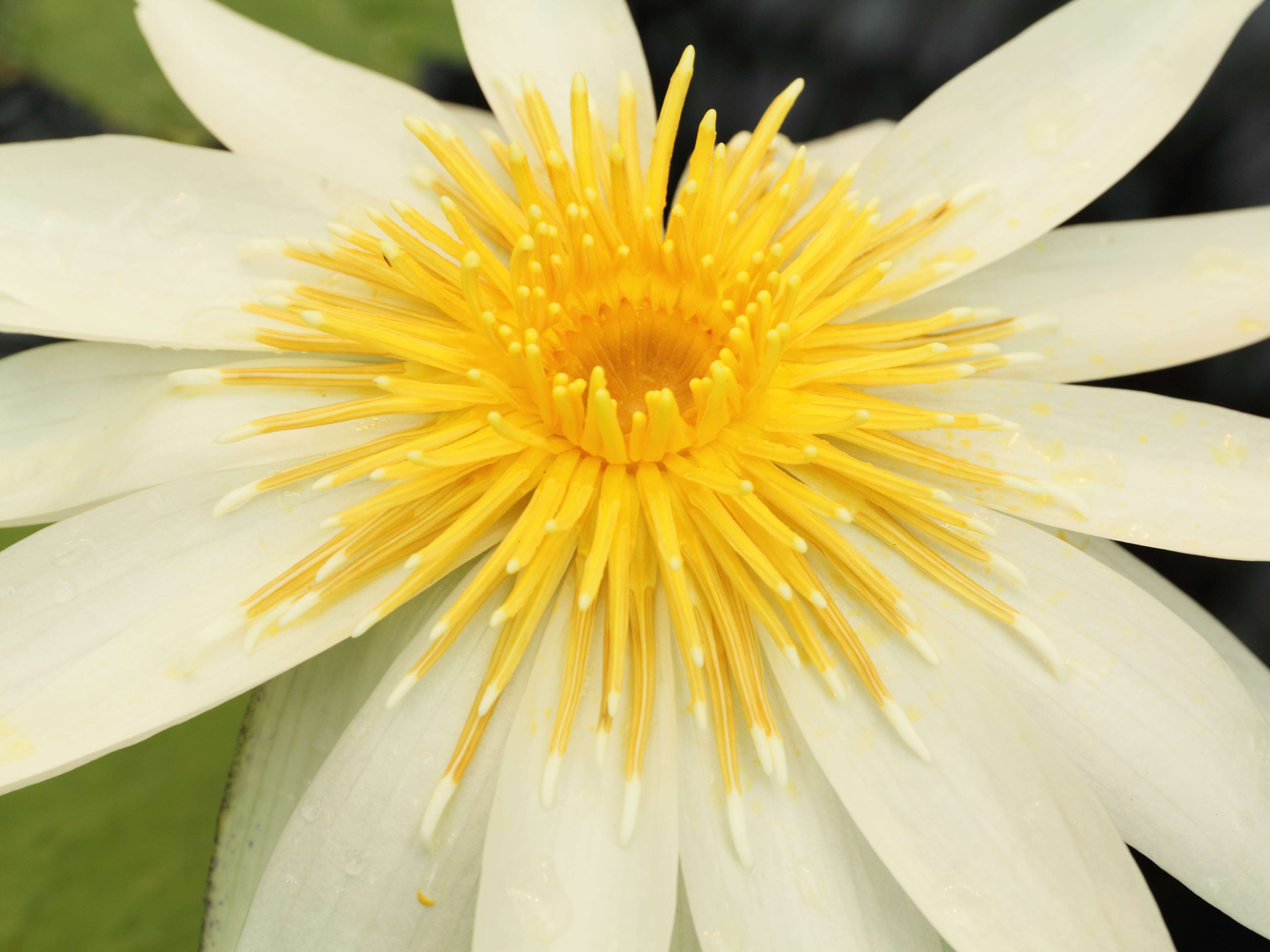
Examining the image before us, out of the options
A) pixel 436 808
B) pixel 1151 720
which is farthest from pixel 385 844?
pixel 1151 720

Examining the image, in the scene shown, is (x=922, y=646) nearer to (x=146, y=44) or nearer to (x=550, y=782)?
(x=550, y=782)

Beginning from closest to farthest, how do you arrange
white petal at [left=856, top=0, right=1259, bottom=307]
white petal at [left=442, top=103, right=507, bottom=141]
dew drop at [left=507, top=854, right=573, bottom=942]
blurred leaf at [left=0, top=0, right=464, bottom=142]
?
dew drop at [left=507, top=854, right=573, bottom=942] → white petal at [left=856, top=0, right=1259, bottom=307] → white petal at [left=442, top=103, right=507, bottom=141] → blurred leaf at [left=0, top=0, right=464, bottom=142]

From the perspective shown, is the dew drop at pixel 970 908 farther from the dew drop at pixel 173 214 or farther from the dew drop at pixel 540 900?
the dew drop at pixel 173 214

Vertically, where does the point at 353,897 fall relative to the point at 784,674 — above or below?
below

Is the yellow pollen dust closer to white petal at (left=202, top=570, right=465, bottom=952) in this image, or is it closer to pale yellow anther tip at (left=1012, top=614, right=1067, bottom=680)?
pale yellow anther tip at (left=1012, top=614, right=1067, bottom=680)

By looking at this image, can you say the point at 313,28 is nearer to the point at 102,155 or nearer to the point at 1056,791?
the point at 102,155

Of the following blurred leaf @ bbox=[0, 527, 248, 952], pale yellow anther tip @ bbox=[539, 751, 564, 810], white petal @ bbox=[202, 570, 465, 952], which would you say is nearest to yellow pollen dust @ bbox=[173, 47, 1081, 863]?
pale yellow anther tip @ bbox=[539, 751, 564, 810]

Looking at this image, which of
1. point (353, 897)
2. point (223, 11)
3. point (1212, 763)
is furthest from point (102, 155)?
point (1212, 763)
